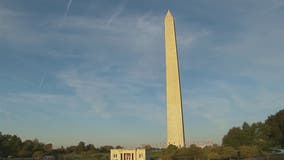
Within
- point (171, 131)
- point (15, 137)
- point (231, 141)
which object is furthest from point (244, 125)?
point (15, 137)

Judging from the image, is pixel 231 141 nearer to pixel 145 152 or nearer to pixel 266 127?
pixel 266 127

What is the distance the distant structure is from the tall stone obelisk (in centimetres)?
398

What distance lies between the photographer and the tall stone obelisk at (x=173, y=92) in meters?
50.9

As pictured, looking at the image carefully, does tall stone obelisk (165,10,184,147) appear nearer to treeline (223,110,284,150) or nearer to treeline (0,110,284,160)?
treeline (0,110,284,160)

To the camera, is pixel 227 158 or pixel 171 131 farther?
pixel 171 131

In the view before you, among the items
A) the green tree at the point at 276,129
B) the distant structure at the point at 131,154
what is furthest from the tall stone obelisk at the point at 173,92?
the green tree at the point at 276,129

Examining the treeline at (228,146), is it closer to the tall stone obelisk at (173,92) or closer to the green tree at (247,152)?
the green tree at (247,152)

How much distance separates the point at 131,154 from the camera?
52.1 metres

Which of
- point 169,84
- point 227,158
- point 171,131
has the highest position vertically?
point 169,84

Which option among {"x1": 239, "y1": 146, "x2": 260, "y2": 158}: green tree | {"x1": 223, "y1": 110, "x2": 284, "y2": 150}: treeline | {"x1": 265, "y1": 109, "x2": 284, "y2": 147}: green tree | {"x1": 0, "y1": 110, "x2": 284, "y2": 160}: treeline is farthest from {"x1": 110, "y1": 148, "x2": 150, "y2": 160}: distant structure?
{"x1": 265, "y1": 109, "x2": 284, "y2": 147}: green tree

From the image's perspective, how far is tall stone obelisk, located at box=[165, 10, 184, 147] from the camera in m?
50.9

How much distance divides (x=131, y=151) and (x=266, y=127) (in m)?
32.4

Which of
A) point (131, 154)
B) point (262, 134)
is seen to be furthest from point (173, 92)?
point (262, 134)

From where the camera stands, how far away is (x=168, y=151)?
4703 cm
